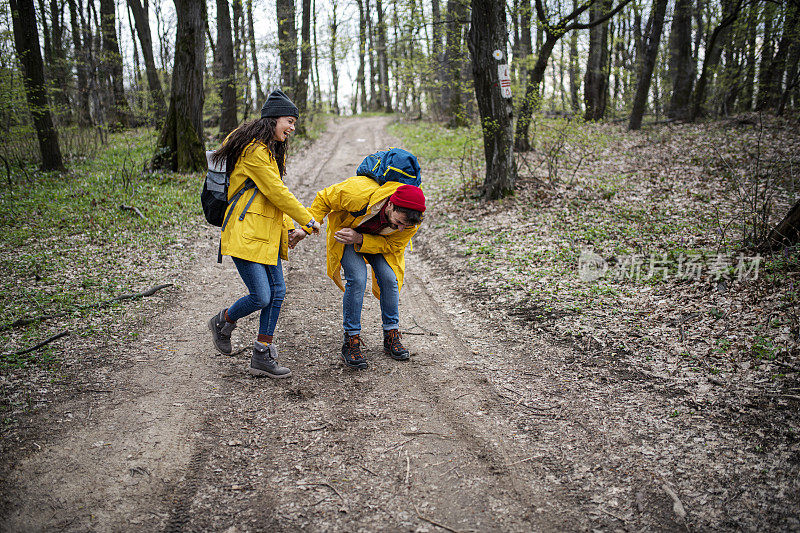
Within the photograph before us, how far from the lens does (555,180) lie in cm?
985

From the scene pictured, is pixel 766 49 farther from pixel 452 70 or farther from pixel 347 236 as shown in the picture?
pixel 347 236

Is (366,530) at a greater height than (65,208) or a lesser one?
lesser

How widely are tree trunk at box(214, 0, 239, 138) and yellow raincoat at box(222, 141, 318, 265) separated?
1394 cm

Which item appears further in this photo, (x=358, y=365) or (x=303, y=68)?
(x=303, y=68)

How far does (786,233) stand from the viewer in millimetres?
5098

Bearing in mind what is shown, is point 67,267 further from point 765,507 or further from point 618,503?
point 765,507

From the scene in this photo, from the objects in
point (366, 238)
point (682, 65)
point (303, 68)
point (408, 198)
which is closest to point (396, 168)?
point (408, 198)

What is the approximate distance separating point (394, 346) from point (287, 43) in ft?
53.3

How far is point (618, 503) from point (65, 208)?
33.0ft

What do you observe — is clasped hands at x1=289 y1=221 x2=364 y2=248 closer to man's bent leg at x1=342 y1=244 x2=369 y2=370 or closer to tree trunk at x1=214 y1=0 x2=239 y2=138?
man's bent leg at x1=342 y1=244 x2=369 y2=370

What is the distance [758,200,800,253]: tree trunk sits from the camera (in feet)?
16.5

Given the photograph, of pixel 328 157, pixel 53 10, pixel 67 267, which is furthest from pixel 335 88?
pixel 67 267

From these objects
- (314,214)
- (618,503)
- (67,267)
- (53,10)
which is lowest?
(618,503)

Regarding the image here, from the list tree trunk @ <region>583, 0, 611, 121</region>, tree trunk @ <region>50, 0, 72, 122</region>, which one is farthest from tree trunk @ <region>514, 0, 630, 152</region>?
tree trunk @ <region>50, 0, 72, 122</region>
